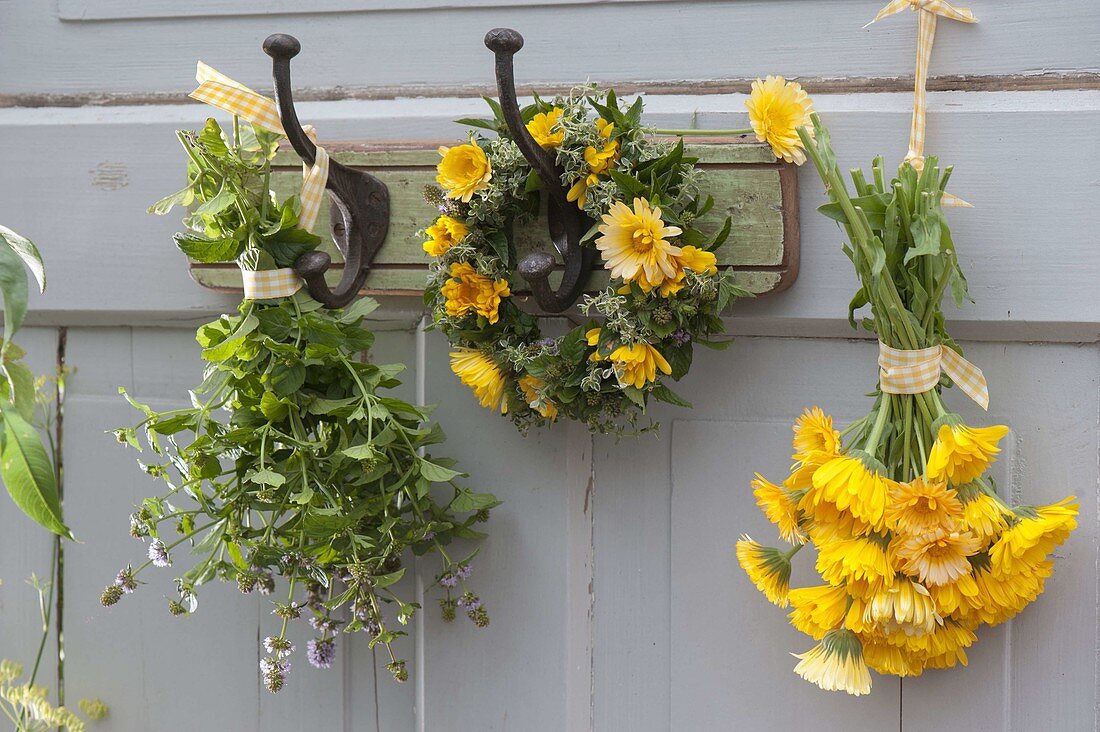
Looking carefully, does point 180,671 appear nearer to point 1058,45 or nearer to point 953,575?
point 953,575

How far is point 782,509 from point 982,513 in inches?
4.9

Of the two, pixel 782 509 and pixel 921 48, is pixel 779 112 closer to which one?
pixel 921 48

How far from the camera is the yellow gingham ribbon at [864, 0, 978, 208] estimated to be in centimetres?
65

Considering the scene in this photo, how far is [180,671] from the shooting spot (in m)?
0.84

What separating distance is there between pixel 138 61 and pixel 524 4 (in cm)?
35

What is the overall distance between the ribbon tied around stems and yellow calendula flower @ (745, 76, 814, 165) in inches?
12.4

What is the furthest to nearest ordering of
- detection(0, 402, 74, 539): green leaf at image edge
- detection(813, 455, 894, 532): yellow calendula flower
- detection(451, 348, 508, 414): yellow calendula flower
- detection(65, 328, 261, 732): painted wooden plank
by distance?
detection(65, 328, 261, 732): painted wooden plank → detection(451, 348, 508, 414): yellow calendula flower → detection(813, 455, 894, 532): yellow calendula flower → detection(0, 402, 74, 539): green leaf at image edge

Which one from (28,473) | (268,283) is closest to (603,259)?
(268,283)

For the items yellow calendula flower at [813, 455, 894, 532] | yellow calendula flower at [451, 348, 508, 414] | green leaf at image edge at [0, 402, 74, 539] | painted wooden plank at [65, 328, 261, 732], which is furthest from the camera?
painted wooden plank at [65, 328, 261, 732]

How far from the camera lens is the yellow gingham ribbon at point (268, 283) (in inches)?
26.0

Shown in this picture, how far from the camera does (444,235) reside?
67 cm

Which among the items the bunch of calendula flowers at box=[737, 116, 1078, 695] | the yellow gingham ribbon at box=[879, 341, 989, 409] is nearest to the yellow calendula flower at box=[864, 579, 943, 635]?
the bunch of calendula flowers at box=[737, 116, 1078, 695]

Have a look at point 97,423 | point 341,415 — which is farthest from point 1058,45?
point 97,423

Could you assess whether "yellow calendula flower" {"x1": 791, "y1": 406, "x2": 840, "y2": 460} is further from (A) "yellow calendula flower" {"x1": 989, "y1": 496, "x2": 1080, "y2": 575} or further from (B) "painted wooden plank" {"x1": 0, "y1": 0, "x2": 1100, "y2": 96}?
(B) "painted wooden plank" {"x1": 0, "y1": 0, "x2": 1100, "y2": 96}
